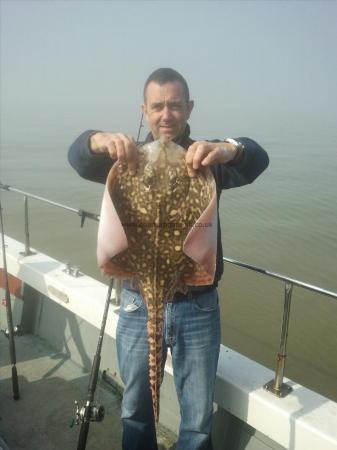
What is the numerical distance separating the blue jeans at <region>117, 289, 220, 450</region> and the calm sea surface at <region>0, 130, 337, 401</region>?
4.19 meters

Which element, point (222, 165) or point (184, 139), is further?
point (184, 139)

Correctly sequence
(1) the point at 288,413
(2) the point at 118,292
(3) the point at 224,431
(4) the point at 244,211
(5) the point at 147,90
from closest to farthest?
1. (5) the point at 147,90
2. (1) the point at 288,413
3. (3) the point at 224,431
4. (2) the point at 118,292
5. (4) the point at 244,211

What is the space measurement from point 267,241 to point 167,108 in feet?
31.6

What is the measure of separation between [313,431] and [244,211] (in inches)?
465

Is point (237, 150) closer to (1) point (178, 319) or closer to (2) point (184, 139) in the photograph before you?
(2) point (184, 139)

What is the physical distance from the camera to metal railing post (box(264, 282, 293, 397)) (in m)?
2.72

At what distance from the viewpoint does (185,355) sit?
99.0 inches

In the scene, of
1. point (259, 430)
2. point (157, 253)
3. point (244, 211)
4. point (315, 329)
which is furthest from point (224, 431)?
point (244, 211)

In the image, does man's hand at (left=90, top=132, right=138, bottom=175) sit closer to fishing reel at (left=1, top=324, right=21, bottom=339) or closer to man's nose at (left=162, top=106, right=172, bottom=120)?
man's nose at (left=162, top=106, right=172, bottom=120)

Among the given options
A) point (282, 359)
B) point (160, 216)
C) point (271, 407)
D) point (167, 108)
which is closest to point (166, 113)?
point (167, 108)

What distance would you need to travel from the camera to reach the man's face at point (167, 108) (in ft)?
7.79

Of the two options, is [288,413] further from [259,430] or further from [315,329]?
[315,329]

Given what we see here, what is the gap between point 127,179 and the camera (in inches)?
77.7

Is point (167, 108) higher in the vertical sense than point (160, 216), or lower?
higher
